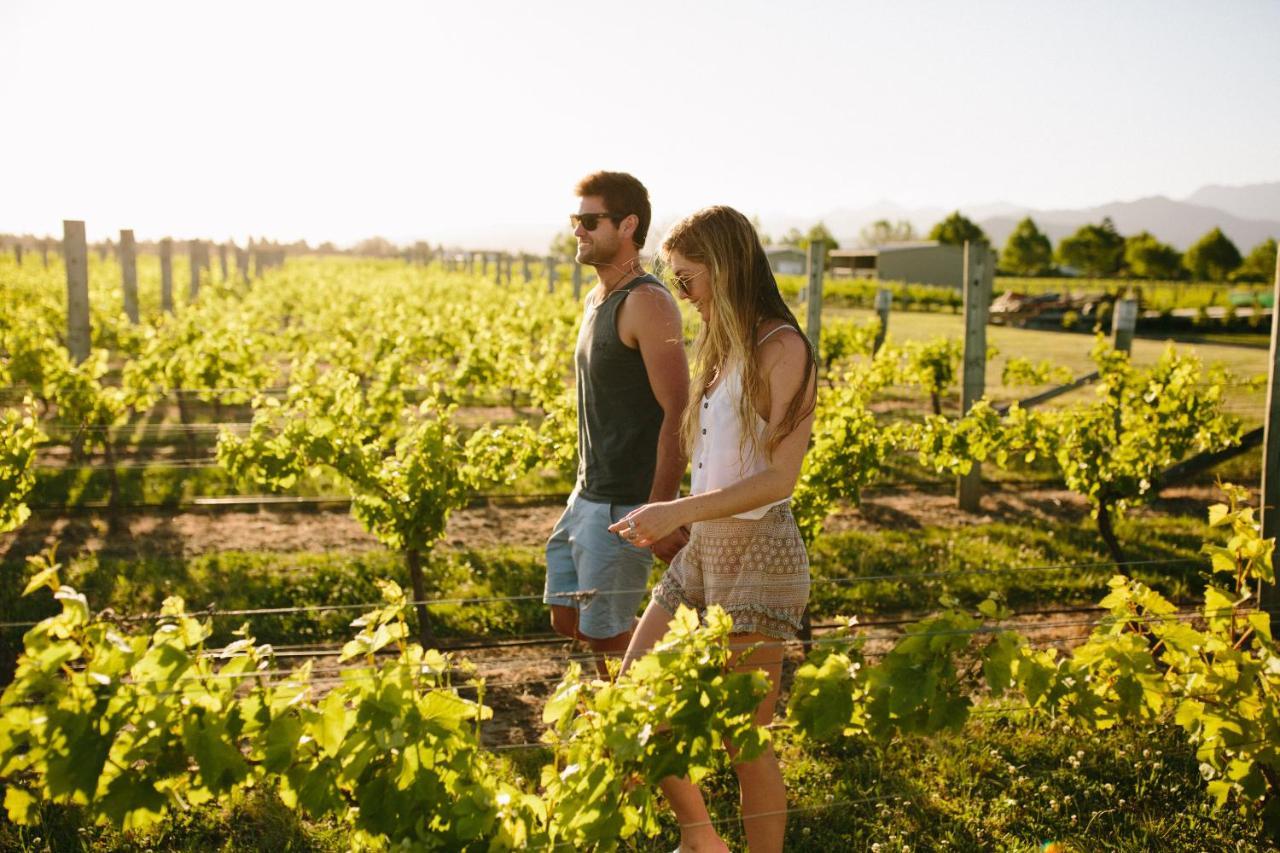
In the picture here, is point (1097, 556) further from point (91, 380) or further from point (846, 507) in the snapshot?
point (91, 380)

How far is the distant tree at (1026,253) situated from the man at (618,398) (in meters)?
75.1

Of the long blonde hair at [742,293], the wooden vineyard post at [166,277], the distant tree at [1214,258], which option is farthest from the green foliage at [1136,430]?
the distant tree at [1214,258]

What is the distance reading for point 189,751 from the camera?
1.98m

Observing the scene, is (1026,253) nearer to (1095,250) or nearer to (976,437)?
(1095,250)

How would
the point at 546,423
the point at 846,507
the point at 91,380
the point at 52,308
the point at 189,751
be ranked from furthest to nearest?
the point at 52,308, the point at 846,507, the point at 91,380, the point at 546,423, the point at 189,751

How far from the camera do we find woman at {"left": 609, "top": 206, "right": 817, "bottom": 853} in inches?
91.7

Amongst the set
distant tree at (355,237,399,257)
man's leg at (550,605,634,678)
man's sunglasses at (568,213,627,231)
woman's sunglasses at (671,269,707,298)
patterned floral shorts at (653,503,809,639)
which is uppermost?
distant tree at (355,237,399,257)

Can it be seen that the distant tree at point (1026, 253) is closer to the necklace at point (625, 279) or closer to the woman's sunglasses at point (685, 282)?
the necklace at point (625, 279)

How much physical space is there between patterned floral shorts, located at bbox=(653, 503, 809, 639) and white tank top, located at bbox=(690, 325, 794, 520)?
54 mm

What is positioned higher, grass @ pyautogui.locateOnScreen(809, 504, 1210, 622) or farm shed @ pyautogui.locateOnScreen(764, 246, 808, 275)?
farm shed @ pyautogui.locateOnScreen(764, 246, 808, 275)

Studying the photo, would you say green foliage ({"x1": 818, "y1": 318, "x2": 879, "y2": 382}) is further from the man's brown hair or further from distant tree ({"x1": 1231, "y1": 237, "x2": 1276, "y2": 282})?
distant tree ({"x1": 1231, "y1": 237, "x2": 1276, "y2": 282})

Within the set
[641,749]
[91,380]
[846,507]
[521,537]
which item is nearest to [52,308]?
[91,380]

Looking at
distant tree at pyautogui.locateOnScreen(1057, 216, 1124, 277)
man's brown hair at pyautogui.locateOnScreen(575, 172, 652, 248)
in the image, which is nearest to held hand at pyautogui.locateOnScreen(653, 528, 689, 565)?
man's brown hair at pyautogui.locateOnScreen(575, 172, 652, 248)

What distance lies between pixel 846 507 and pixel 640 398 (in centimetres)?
489
